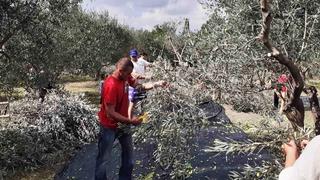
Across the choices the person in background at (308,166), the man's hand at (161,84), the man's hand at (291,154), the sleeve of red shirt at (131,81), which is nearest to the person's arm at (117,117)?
the man's hand at (161,84)

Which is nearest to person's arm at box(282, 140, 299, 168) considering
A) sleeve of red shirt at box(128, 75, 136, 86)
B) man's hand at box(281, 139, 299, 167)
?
man's hand at box(281, 139, 299, 167)

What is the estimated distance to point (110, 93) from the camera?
20.6 ft

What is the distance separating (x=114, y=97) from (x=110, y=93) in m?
0.08

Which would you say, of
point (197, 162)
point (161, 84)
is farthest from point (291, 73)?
point (197, 162)

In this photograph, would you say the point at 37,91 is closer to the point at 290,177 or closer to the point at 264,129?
the point at 264,129

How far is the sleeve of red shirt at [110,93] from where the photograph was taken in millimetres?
6262

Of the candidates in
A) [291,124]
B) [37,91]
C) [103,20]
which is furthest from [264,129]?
[103,20]

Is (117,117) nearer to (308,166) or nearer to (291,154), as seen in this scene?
(291,154)

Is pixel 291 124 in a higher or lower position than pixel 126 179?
higher

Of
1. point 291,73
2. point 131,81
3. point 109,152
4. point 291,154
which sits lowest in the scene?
point 109,152

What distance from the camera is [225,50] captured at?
5.89 m

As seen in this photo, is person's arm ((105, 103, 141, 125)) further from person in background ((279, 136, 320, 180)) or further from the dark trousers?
person in background ((279, 136, 320, 180))

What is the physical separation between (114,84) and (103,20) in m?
21.9

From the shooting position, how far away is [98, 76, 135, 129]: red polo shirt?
6289 mm
